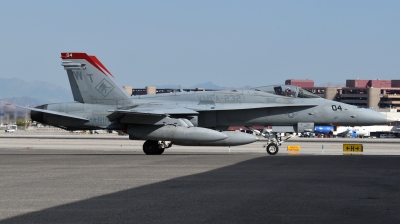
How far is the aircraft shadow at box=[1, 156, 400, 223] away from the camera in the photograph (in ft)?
33.7

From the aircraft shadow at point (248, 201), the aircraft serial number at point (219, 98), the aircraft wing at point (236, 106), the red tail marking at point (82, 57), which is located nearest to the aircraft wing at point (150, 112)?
the aircraft wing at point (236, 106)

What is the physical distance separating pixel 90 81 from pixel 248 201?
1862 centimetres

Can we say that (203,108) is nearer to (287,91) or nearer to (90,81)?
(287,91)

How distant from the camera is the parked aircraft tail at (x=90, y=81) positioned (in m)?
29.6

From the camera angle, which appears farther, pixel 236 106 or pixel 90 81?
pixel 90 81

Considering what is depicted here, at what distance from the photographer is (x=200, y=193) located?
44.3 feet

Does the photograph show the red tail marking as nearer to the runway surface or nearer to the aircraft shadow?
the runway surface

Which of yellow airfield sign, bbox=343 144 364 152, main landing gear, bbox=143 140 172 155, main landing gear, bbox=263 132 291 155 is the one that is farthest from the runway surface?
yellow airfield sign, bbox=343 144 364 152

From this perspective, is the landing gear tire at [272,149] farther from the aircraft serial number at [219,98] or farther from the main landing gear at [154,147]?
the main landing gear at [154,147]

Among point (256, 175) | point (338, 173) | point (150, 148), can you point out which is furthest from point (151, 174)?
point (150, 148)

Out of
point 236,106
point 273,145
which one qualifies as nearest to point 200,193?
point 236,106

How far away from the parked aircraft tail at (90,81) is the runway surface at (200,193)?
8723mm

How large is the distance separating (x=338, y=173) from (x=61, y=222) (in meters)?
10.5

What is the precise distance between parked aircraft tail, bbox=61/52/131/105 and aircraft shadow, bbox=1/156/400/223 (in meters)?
12.7
